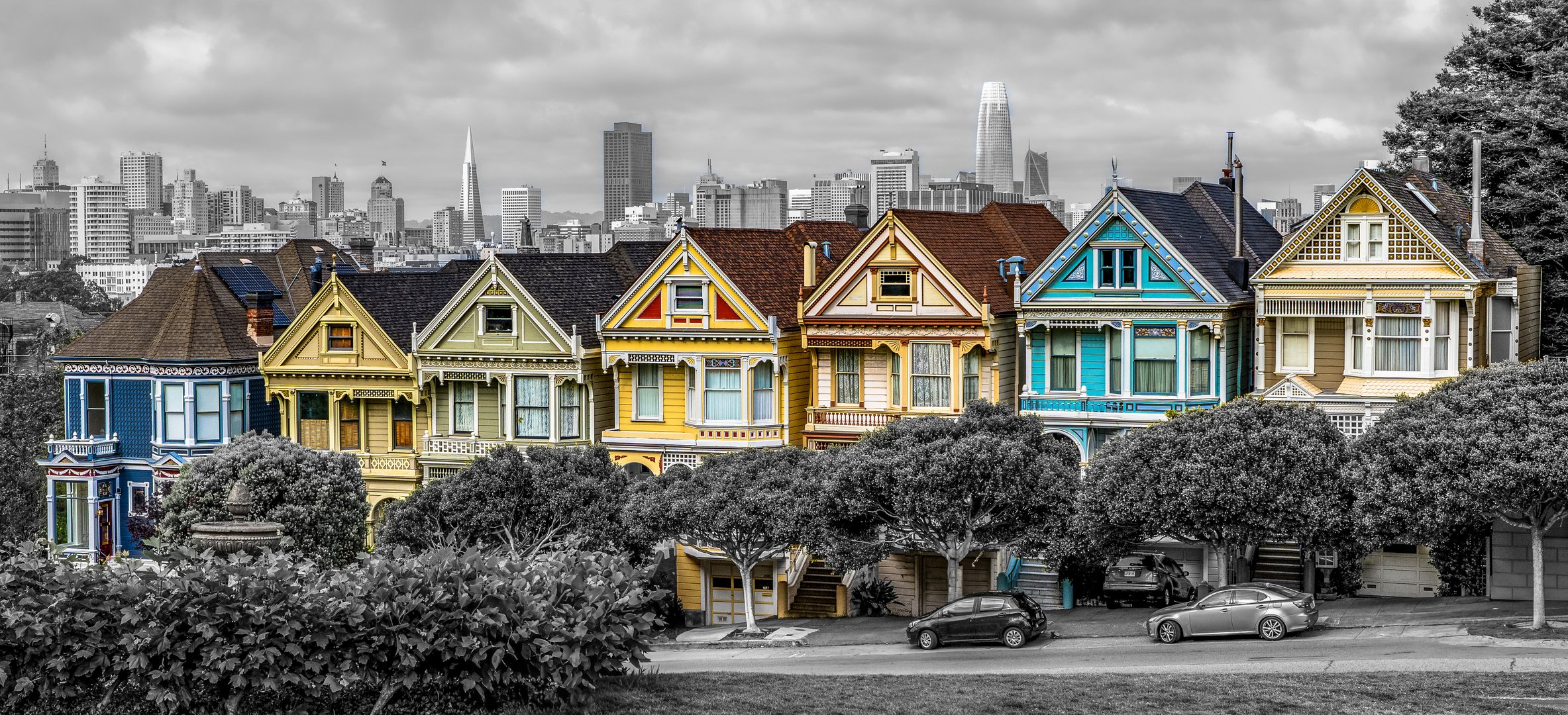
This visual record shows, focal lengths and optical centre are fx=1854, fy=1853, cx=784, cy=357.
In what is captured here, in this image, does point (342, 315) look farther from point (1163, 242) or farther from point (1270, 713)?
point (1270, 713)

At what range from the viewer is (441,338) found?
5756 cm

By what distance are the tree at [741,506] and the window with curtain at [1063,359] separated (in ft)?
27.0

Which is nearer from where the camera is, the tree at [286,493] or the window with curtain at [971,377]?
the window with curtain at [971,377]

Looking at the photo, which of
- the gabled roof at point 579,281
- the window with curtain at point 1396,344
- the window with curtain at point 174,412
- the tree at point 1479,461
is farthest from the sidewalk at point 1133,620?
the window with curtain at point 174,412

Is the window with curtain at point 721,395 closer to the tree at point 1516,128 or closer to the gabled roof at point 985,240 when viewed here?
the gabled roof at point 985,240

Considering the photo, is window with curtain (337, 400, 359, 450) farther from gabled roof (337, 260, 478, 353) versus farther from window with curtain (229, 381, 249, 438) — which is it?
window with curtain (229, 381, 249, 438)

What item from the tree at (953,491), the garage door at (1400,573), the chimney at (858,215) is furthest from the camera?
the chimney at (858,215)

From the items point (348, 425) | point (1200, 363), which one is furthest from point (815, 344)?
point (348, 425)

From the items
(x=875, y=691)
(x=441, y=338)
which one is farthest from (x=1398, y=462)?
(x=441, y=338)

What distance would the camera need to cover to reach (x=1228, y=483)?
41.9 m

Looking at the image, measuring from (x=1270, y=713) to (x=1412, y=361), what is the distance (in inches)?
796

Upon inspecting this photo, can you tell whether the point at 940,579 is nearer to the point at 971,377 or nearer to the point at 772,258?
the point at 971,377

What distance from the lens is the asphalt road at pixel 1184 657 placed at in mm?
35469

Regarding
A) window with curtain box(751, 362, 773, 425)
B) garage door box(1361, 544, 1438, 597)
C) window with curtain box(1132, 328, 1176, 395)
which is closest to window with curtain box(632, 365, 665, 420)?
window with curtain box(751, 362, 773, 425)
